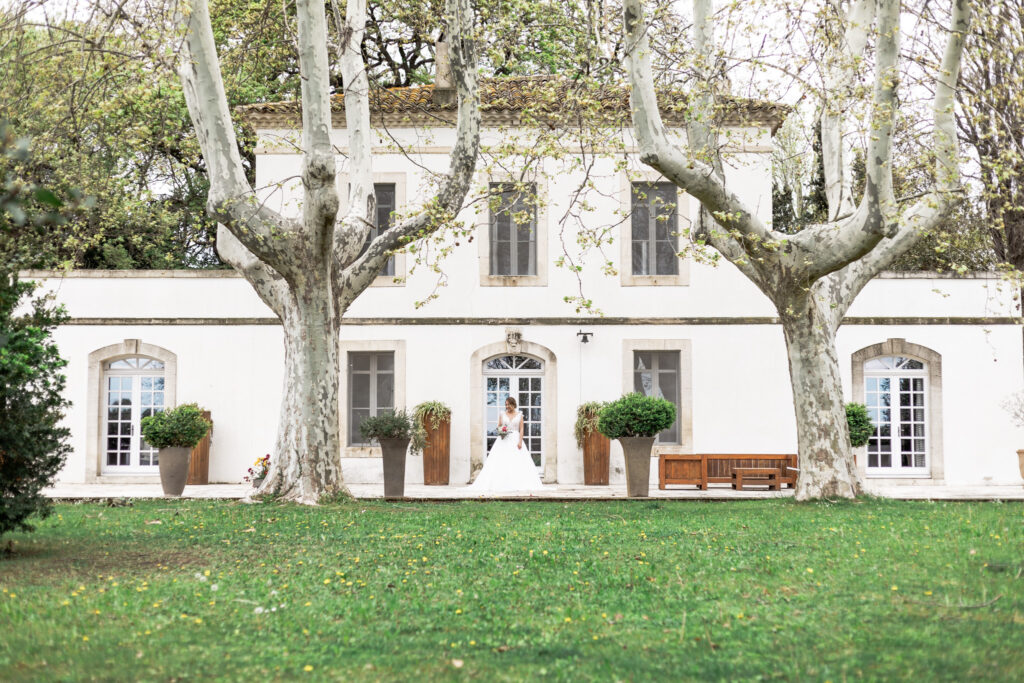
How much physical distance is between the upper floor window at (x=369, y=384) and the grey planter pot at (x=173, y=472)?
3470 millimetres

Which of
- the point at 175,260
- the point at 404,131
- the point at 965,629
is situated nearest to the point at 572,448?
the point at 404,131

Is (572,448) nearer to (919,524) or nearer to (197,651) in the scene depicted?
(919,524)

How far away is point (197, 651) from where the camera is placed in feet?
16.1

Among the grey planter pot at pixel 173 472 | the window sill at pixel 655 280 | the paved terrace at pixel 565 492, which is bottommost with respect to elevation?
the paved terrace at pixel 565 492

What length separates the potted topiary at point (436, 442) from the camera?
57.0ft

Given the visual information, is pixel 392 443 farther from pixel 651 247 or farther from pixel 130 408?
pixel 651 247

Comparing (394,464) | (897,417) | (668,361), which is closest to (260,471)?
(394,464)

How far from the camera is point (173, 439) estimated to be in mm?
15508

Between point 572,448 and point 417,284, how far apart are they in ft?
13.5

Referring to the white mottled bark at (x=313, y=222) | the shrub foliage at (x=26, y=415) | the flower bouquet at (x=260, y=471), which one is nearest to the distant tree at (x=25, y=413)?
the shrub foliage at (x=26, y=415)

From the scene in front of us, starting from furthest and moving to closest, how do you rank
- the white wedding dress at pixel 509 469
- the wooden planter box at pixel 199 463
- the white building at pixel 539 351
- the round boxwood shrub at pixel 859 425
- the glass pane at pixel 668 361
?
the glass pane at pixel 668 361 → the white building at pixel 539 351 → the wooden planter box at pixel 199 463 → the round boxwood shrub at pixel 859 425 → the white wedding dress at pixel 509 469

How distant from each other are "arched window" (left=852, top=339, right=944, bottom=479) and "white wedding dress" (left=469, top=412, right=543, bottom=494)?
21.6ft

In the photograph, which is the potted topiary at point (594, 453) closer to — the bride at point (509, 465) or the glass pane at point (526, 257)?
the bride at point (509, 465)

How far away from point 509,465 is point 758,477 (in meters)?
4.14
